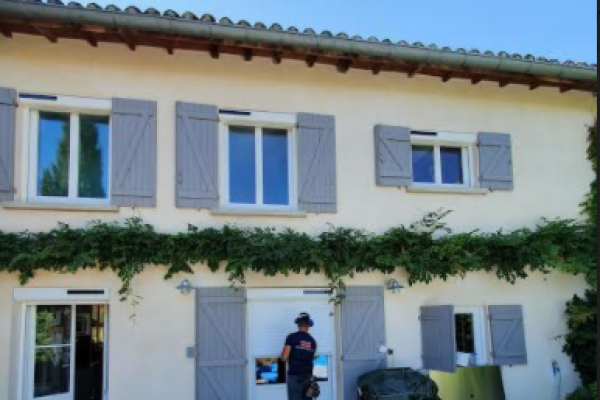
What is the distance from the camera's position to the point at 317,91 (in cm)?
941

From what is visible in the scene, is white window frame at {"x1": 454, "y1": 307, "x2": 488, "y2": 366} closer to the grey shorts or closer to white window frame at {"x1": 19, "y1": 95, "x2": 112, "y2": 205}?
the grey shorts

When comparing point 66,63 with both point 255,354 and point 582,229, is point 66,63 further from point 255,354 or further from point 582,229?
point 582,229

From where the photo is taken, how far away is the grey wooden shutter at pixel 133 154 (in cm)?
823

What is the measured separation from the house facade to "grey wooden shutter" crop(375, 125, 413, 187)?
34mm

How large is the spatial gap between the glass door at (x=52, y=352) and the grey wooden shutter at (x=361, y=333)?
12.0ft

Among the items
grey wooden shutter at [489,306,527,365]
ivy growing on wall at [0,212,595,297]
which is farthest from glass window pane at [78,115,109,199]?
grey wooden shutter at [489,306,527,365]

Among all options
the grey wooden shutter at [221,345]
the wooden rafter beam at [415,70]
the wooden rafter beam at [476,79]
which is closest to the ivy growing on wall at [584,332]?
the wooden rafter beam at [476,79]

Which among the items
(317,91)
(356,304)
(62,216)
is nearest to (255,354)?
(356,304)

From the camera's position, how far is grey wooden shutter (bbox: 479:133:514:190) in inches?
394

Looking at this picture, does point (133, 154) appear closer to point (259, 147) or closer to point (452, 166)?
point (259, 147)

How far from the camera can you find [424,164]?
10094 mm

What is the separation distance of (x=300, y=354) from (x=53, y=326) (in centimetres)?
319

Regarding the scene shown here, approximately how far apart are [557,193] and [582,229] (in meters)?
0.82

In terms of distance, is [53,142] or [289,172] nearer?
[53,142]
